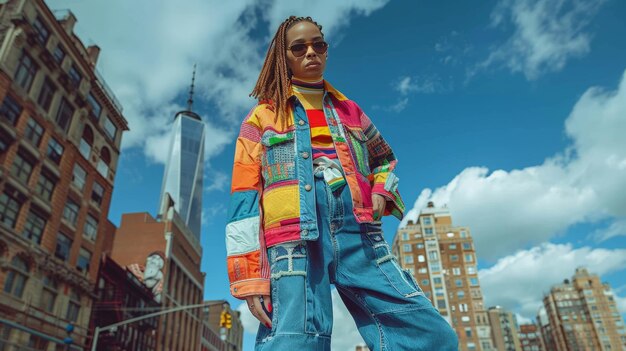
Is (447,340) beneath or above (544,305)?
beneath

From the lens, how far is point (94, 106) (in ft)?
104

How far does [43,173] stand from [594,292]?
11820 centimetres

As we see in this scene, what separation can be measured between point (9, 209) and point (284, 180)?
80.7 feet

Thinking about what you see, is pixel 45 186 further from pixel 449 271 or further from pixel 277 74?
pixel 449 271

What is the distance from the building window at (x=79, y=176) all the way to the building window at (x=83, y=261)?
13.9 ft

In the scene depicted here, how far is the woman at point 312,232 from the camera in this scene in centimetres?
216

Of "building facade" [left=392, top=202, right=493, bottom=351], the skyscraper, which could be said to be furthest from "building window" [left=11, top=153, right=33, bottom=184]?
the skyscraper

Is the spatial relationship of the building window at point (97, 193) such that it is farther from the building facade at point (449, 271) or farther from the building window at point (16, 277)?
the building facade at point (449, 271)

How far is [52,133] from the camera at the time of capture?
2614cm

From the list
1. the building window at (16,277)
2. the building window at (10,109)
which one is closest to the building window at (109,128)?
the building window at (10,109)

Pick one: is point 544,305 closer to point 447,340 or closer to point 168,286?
point 168,286

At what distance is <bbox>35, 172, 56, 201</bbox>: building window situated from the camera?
24.7 meters

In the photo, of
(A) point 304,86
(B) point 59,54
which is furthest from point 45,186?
(A) point 304,86

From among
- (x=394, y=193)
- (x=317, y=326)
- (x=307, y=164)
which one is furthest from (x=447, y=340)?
(x=307, y=164)
